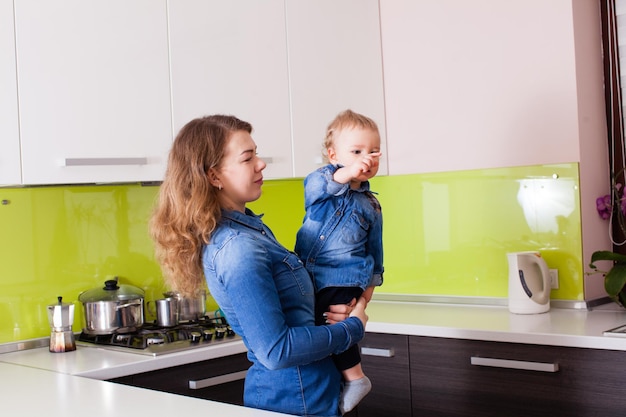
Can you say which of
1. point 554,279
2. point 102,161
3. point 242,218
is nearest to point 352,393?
point 242,218

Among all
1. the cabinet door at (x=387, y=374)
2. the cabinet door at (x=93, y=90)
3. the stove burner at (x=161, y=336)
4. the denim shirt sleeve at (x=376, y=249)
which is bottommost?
the cabinet door at (x=387, y=374)

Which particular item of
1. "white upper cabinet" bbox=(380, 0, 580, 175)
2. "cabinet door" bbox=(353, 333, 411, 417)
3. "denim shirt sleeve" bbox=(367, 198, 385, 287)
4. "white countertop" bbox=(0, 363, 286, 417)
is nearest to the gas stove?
"white countertop" bbox=(0, 363, 286, 417)

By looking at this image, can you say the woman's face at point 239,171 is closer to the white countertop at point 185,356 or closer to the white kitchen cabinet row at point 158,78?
the white countertop at point 185,356

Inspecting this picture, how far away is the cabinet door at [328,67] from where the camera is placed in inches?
126

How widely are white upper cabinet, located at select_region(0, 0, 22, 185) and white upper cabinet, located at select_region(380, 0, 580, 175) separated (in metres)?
1.68

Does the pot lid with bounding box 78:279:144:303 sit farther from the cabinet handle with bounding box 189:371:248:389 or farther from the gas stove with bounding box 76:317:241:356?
the cabinet handle with bounding box 189:371:248:389

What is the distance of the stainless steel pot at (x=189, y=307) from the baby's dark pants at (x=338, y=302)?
1166mm

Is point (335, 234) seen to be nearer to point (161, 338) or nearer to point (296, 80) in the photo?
point (161, 338)

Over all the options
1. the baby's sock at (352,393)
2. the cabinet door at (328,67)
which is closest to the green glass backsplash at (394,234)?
the cabinet door at (328,67)

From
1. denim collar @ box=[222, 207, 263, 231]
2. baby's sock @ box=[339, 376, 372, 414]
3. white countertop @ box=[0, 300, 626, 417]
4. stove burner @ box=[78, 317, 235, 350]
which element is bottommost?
baby's sock @ box=[339, 376, 372, 414]

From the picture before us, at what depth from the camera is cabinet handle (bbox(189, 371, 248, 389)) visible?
255cm

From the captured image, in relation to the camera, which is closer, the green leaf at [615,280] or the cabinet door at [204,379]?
the cabinet door at [204,379]

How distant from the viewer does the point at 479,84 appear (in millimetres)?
3252

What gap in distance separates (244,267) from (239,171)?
0.23 meters
